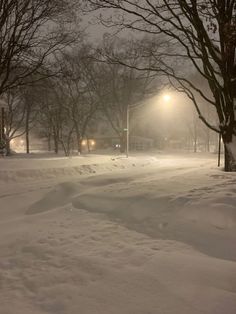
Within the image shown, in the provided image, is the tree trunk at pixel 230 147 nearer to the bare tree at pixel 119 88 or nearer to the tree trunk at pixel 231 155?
the tree trunk at pixel 231 155

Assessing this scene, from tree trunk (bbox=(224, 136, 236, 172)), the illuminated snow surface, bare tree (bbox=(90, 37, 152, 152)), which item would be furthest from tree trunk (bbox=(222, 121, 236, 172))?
bare tree (bbox=(90, 37, 152, 152))

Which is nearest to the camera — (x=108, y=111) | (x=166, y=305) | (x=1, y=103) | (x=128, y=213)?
(x=166, y=305)

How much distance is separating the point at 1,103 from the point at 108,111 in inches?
588

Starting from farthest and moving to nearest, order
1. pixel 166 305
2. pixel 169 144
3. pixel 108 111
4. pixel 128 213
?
1. pixel 169 144
2. pixel 108 111
3. pixel 128 213
4. pixel 166 305

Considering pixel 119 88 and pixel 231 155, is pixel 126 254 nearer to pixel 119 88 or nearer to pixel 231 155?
pixel 231 155

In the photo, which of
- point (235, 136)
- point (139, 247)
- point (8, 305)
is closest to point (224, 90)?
point (235, 136)

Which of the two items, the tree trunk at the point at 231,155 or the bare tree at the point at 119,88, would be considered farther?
the bare tree at the point at 119,88

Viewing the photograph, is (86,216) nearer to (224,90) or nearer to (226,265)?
(226,265)

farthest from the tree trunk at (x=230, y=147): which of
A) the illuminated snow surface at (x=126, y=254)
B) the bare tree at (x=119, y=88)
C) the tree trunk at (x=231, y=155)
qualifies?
the bare tree at (x=119, y=88)

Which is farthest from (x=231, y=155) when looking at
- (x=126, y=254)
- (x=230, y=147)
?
(x=126, y=254)

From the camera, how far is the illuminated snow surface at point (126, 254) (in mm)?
4367

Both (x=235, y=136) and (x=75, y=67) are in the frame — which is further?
(x=75, y=67)

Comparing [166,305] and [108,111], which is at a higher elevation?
[108,111]

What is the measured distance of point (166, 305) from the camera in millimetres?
4230
